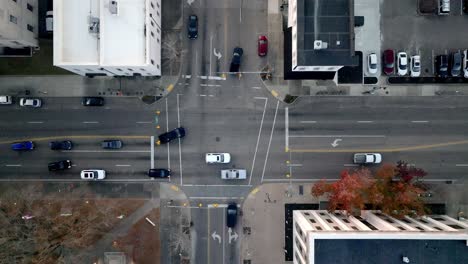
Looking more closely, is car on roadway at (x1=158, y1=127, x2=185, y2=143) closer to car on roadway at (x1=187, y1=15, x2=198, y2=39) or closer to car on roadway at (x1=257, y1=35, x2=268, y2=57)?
car on roadway at (x1=187, y1=15, x2=198, y2=39)

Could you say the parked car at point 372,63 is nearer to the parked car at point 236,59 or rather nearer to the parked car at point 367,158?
the parked car at point 367,158

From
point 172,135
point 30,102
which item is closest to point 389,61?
point 172,135

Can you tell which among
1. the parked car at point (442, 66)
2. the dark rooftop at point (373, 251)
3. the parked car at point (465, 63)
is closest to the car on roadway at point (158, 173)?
the dark rooftop at point (373, 251)

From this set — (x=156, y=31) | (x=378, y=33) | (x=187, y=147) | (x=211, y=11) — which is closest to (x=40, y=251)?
(x=187, y=147)

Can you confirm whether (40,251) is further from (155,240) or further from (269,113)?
(269,113)

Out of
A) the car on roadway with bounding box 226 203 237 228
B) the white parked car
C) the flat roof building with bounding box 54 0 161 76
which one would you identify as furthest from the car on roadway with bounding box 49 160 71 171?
the white parked car

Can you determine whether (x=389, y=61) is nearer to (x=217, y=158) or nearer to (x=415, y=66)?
(x=415, y=66)
